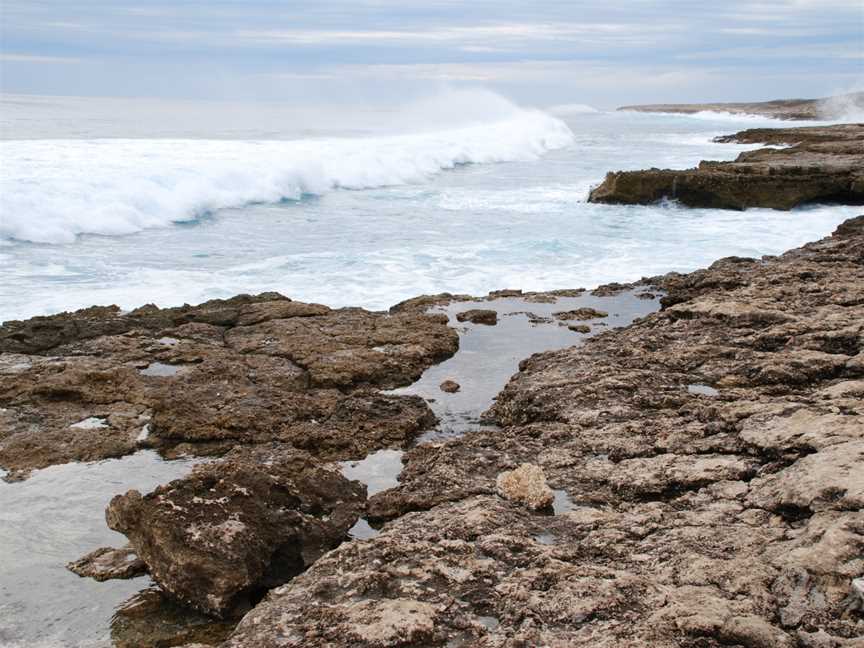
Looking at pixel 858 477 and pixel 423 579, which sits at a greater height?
pixel 858 477

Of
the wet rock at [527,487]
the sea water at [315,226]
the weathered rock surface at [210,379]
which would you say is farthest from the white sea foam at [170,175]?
the wet rock at [527,487]

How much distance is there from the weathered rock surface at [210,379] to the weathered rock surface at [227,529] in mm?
1051

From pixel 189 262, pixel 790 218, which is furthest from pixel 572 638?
pixel 790 218

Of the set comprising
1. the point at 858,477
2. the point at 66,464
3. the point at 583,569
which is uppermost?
the point at 858,477

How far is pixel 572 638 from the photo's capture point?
265 cm

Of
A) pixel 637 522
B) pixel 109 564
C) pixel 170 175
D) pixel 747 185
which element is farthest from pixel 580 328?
pixel 170 175

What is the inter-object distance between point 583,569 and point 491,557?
381mm

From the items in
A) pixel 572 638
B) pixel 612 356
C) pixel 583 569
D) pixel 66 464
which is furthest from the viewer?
pixel 612 356

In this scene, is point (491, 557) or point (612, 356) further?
point (612, 356)

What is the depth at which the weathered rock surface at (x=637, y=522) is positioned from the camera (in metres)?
2.69

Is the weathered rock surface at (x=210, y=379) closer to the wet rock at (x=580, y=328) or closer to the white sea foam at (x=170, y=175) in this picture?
the wet rock at (x=580, y=328)

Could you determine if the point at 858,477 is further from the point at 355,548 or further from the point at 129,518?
the point at 129,518

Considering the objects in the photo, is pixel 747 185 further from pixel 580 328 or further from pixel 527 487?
pixel 527 487

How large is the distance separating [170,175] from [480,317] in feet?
46.8
